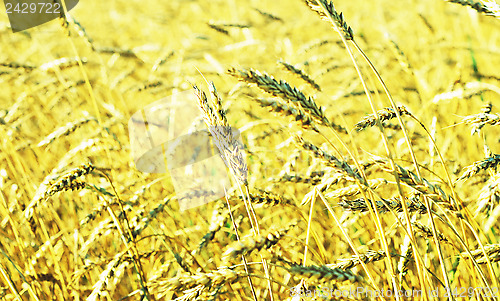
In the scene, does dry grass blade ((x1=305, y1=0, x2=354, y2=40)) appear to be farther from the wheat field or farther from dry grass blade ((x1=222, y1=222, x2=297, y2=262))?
dry grass blade ((x1=222, y1=222, x2=297, y2=262))

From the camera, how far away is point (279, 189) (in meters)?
2.22

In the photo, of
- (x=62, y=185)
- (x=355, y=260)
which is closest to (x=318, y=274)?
(x=355, y=260)

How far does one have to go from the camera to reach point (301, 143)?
85 cm

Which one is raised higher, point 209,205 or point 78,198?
point 78,198

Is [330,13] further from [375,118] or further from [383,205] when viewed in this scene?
[383,205]

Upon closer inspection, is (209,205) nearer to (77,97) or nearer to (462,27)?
(77,97)

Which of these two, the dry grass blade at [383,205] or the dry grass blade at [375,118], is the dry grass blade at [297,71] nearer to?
the dry grass blade at [375,118]

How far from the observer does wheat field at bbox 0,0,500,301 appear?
0.92 meters

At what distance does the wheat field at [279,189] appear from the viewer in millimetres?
925

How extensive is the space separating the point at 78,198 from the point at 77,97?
115cm

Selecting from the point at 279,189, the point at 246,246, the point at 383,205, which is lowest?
the point at 279,189

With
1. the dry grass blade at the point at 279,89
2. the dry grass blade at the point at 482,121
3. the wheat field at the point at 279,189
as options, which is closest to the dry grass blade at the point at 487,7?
the wheat field at the point at 279,189

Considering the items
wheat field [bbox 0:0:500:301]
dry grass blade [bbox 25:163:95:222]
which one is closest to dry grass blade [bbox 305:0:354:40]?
wheat field [bbox 0:0:500:301]

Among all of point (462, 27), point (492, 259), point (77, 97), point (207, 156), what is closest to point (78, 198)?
point (207, 156)
